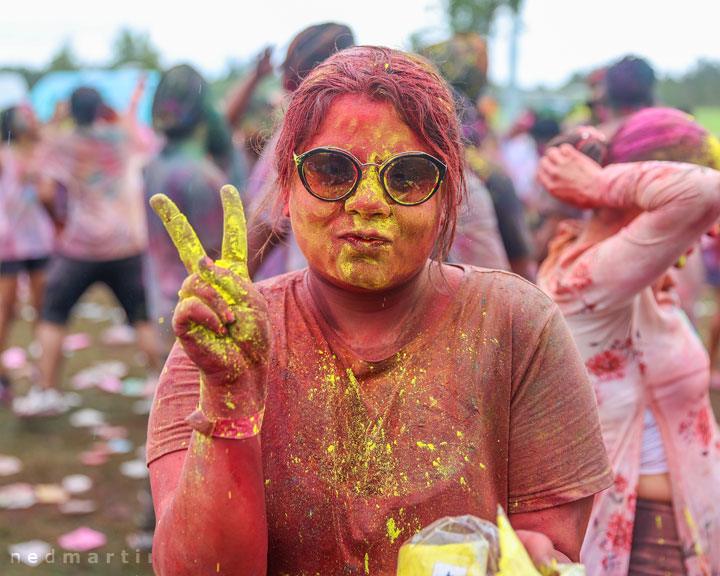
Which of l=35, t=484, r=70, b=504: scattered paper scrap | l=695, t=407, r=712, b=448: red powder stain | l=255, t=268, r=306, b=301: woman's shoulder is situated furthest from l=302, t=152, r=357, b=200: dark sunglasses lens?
l=35, t=484, r=70, b=504: scattered paper scrap

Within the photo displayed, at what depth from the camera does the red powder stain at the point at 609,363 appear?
2576mm

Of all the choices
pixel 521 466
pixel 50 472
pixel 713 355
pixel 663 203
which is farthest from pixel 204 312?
pixel 713 355

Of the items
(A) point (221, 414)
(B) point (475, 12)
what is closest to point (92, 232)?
(A) point (221, 414)

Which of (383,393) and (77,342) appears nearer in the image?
(383,393)

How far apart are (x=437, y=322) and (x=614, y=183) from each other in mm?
1084

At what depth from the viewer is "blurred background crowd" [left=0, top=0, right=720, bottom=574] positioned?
146 inches

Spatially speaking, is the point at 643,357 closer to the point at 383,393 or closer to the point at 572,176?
the point at 572,176

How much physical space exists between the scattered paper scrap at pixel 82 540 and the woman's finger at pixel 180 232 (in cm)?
329

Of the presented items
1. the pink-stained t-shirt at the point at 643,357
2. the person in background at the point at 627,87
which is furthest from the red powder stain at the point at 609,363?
the person in background at the point at 627,87

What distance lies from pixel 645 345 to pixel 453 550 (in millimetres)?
1479

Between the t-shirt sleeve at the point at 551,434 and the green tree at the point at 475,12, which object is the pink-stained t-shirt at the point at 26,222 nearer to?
the green tree at the point at 475,12

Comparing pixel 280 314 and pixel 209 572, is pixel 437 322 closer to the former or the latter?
pixel 280 314

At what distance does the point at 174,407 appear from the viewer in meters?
1.69

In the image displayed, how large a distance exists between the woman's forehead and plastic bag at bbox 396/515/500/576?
758 mm
